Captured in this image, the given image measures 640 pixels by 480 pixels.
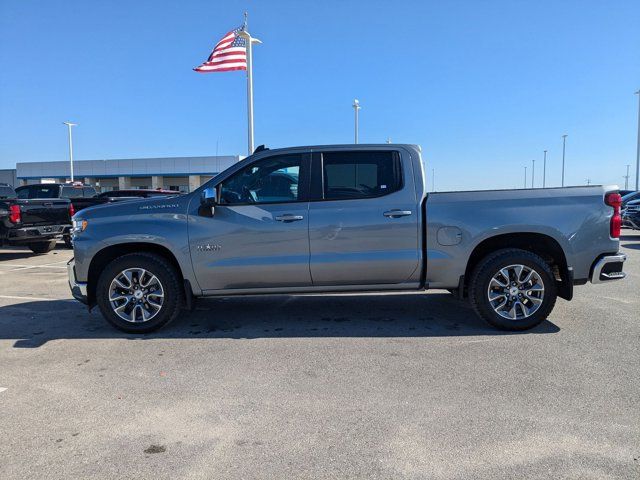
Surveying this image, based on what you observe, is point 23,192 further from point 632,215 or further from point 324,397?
point 632,215

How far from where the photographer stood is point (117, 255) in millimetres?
5594

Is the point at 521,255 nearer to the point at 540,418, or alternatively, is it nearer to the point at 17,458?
the point at 540,418

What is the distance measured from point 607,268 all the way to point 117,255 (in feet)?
17.6

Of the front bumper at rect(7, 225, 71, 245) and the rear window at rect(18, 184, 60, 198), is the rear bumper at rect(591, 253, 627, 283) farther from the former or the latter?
the rear window at rect(18, 184, 60, 198)

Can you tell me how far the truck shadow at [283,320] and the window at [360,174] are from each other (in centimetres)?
151

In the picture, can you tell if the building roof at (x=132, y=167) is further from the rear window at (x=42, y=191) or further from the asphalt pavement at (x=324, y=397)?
the asphalt pavement at (x=324, y=397)

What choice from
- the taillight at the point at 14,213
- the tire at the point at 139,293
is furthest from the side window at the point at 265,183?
the taillight at the point at 14,213

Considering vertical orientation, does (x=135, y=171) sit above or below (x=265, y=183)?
above

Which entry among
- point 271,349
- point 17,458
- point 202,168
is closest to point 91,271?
point 271,349

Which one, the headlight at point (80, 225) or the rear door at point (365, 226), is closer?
the rear door at point (365, 226)

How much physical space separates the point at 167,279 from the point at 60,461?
2.62 meters

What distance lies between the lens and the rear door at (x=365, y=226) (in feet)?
17.2

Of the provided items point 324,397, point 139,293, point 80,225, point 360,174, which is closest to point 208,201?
point 139,293

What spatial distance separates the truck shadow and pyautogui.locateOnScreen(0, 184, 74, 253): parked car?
5393 mm
